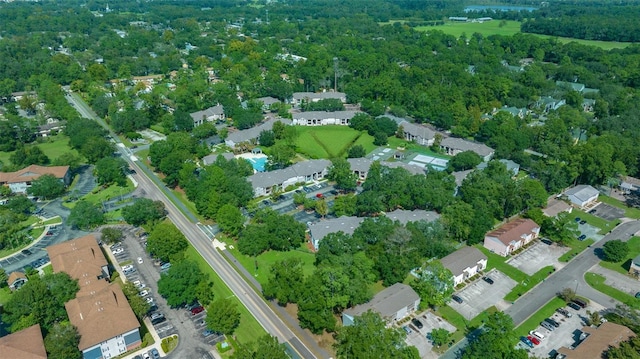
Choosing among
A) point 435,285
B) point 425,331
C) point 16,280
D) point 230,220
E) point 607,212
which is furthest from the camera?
point 607,212

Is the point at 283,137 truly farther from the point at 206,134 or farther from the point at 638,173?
the point at 638,173

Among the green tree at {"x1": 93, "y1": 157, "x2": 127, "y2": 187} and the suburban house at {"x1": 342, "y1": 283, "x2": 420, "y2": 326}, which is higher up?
the green tree at {"x1": 93, "y1": 157, "x2": 127, "y2": 187}

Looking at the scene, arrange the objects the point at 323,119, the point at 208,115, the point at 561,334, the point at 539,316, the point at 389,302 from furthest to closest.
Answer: the point at 208,115
the point at 323,119
the point at 539,316
the point at 389,302
the point at 561,334

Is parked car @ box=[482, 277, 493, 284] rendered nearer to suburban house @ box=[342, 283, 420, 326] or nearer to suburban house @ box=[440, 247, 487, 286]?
suburban house @ box=[440, 247, 487, 286]

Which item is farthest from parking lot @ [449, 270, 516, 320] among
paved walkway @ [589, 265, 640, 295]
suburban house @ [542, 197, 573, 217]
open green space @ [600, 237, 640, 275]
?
suburban house @ [542, 197, 573, 217]

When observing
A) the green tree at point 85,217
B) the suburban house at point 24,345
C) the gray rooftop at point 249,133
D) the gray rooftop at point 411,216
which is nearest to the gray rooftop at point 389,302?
the gray rooftop at point 411,216

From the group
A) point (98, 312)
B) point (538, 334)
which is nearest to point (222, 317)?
point (98, 312)

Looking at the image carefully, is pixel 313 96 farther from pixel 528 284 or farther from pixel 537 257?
pixel 528 284
